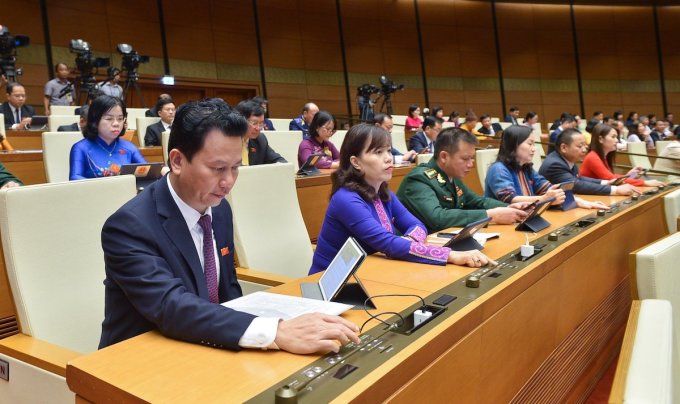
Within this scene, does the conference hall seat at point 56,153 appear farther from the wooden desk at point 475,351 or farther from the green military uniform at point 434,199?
the wooden desk at point 475,351

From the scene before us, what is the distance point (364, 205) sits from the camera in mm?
1636

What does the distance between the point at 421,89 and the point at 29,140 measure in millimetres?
7352

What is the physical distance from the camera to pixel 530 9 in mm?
10594

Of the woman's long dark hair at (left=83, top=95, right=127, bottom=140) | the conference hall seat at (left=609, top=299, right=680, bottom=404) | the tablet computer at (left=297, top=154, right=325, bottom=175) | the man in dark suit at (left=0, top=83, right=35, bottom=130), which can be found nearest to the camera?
the conference hall seat at (left=609, top=299, right=680, bottom=404)

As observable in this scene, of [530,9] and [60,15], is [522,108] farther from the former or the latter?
[60,15]

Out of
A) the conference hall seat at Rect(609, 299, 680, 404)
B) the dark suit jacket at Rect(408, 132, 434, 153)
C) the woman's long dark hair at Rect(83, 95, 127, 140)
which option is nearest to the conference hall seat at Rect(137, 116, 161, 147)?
the woman's long dark hair at Rect(83, 95, 127, 140)

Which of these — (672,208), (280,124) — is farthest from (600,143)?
(280,124)

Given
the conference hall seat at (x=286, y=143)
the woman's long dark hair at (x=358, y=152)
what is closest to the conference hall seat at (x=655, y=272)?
the woman's long dark hair at (x=358, y=152)

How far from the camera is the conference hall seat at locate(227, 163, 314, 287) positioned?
184 cm

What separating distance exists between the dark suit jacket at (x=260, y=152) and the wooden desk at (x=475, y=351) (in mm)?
1907

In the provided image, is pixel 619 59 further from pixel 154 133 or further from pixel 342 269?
pixel 342 269

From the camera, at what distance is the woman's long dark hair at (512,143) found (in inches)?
101

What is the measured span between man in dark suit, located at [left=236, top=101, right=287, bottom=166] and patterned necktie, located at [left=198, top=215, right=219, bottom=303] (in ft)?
7.46

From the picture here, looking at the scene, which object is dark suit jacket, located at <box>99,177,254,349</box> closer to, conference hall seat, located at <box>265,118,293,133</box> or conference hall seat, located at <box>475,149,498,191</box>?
conference hall seat, located at <box>475,149,498,191</box>
